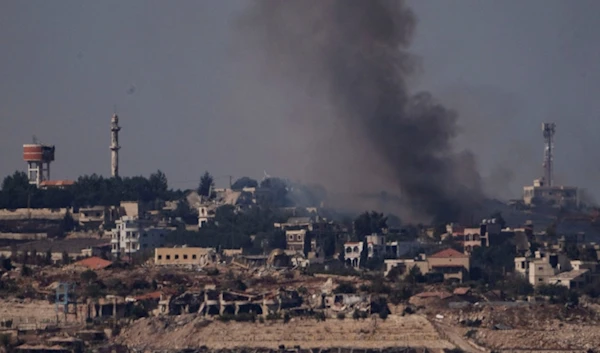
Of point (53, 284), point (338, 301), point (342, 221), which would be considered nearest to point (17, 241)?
point (342, 221)

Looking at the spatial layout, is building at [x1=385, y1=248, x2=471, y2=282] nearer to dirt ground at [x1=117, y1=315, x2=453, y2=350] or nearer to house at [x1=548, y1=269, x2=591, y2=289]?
house at [x1=548, y1=269, x2=591, y2=289]

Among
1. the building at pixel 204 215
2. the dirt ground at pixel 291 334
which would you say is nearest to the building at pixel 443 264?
the dirt ground at pixel 291 334

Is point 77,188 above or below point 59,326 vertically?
above

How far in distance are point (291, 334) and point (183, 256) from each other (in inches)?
911

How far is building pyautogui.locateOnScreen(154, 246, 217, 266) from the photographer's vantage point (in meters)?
98.9

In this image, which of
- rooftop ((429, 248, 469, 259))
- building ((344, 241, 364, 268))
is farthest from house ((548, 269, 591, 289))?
building ((344, 241, 364, 268))

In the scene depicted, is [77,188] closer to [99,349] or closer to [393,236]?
[393,236]

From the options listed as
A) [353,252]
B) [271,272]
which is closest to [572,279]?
[271,272]

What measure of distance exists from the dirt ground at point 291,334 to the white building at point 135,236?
29.0m

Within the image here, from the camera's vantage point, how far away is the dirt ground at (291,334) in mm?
76625

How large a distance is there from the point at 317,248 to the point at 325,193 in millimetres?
18165

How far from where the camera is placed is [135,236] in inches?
4338

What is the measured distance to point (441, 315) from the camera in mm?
80062

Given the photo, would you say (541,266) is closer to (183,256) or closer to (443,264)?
(443,264)
